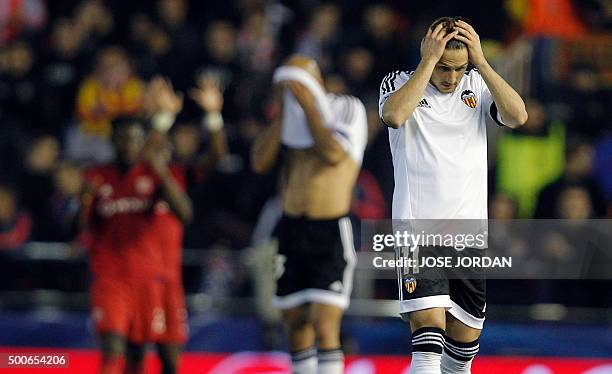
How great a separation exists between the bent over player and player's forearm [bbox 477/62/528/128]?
7.23ft

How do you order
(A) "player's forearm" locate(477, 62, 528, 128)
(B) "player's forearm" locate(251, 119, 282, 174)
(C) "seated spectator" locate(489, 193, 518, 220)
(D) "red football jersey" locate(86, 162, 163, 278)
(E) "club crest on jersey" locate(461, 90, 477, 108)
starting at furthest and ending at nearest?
(C) "seated spectator" locate(489, 193, 518, 220) < (D) "red football jersey" locate(86, 162, 163, 278) < (B) "player's forearm" locate(251, 119, 282, 174) < (E) "club crest on jersey" locate(461, 90, 477, 108) < (A) "player's forearm" locate(477, 62, 528, 128)

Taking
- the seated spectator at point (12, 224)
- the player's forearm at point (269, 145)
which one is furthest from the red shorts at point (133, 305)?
the seated spectator at point (12, 224)

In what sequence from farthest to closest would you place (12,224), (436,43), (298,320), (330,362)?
(12,224) < (298,320) < (330,362) < (436,43)

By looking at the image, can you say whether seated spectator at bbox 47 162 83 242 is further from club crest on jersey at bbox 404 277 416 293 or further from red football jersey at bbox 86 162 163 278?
A: club crest on jersey at bbox 404 277 416 293

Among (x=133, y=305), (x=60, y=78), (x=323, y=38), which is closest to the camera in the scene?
(x=133, y=305)

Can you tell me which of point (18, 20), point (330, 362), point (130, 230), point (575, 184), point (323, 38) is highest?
point (18, 20)

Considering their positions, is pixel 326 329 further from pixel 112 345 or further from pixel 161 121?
pixel 161 121

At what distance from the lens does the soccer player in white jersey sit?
7328 millimetres

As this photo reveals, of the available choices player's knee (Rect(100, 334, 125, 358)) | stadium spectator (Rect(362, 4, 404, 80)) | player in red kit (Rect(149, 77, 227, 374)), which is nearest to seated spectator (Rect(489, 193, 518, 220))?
stadium spectator (Rect(362, 4, 404, 80))

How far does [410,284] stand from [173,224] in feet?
11.3

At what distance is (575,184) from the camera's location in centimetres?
1203

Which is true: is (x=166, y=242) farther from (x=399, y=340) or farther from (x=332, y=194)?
(x=399, y=340)

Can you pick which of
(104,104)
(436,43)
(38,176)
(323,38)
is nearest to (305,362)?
(436,43)

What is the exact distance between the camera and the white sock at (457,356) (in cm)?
777
